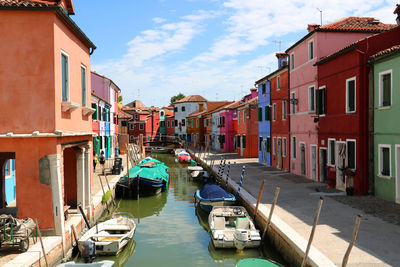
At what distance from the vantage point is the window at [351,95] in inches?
599

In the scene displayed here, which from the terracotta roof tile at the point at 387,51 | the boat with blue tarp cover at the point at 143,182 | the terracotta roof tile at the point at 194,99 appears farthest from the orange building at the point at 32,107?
the terracotta roof tile at the point at 194,99

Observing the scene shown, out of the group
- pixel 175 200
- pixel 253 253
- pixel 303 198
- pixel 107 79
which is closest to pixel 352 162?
pixel 303 198

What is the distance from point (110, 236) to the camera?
460 inches

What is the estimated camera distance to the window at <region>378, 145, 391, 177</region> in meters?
13.7

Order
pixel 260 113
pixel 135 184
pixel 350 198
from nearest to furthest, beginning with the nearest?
pixel 350 198 → pixel 135 184 → pixel 260 113

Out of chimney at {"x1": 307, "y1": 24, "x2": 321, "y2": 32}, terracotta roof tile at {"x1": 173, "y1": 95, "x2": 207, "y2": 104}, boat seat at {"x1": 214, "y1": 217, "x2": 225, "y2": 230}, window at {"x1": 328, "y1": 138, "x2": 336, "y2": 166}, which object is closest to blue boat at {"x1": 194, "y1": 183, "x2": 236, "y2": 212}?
boat seat at {"x1": 214, "y1": 217, "x2": 225, "y2": 230}

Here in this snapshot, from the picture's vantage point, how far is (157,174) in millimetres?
23031

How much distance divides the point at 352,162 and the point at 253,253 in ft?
22.8

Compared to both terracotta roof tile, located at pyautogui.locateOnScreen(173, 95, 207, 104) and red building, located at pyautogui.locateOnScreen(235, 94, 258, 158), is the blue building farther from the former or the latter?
terracotta roof tile, located at pyautogui.locateOnScreen(173, 95, 207, 104)

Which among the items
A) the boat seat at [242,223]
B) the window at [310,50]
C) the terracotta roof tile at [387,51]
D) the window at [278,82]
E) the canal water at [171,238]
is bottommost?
the canal water at [171,238]

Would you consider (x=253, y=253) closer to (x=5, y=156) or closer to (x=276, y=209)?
(x=276, y=209)

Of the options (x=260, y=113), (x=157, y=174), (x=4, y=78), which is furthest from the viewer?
(x=260, y=113)

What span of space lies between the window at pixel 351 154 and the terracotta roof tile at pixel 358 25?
20.3 feet

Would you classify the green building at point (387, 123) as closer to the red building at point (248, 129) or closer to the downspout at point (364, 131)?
the downspout at point (364, 131)
